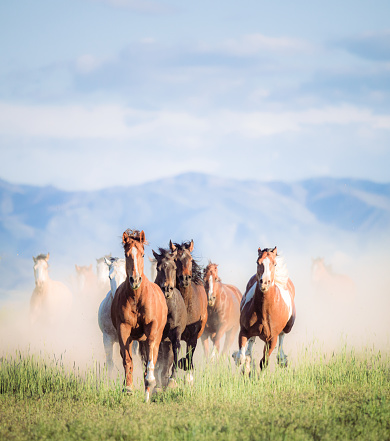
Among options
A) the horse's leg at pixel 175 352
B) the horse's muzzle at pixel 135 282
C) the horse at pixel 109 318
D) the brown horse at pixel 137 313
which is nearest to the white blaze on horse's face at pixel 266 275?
the horse's leg at pixel 175 352

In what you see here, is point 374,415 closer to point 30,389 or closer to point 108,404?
point 108,404

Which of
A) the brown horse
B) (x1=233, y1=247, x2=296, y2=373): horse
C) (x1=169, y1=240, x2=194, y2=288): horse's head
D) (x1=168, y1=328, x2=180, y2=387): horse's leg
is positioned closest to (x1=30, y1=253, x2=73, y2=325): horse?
(x1=169, y1=240, x2=194, y2=288): horse's head

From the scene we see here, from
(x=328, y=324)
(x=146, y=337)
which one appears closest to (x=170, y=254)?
(x=146, y=337)

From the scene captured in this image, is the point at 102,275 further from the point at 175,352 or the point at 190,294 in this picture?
the point at 175,352

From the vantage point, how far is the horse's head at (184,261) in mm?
A: 13180

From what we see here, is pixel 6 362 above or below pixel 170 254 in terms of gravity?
below

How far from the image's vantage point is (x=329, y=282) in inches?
1016

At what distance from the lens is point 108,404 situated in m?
10.8

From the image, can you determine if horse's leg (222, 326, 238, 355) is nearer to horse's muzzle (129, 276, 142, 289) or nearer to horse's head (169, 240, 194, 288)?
horse's head (169, 240, 194, 288)

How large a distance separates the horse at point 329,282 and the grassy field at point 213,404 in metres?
11.2

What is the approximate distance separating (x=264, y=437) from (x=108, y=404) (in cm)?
295

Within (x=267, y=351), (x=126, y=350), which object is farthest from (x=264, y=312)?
(x=126, y=350)

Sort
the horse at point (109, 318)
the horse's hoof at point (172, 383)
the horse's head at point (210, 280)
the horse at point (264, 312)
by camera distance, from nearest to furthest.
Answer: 1. the horse's hoof at point (172, 383)
2. the horse at point (264, 312)
3. the horse at point (109, 318)
4. the horse's head at point (210, 280)

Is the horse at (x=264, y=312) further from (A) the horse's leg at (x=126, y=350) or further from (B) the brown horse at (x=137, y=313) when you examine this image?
(A) the horse's leg at (x=126, y=350)
